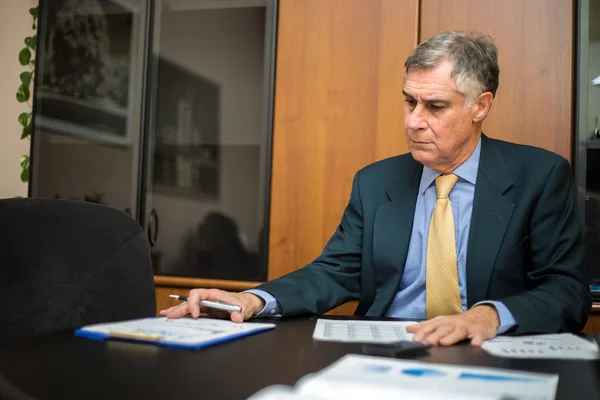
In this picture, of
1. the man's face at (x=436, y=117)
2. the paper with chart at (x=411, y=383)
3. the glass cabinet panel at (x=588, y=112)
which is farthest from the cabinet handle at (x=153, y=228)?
the paper with chart at (x=411, y=383)

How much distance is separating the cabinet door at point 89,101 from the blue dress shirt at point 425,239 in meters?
1.45

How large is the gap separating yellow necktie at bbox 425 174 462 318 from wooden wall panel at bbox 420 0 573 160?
0.77 metres

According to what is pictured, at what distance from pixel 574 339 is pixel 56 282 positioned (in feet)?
3.50

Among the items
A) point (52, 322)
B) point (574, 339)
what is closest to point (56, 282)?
point (52, 322)

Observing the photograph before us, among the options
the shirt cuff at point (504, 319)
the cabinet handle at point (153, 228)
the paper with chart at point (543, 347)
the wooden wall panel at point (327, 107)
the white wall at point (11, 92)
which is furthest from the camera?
the white wall at point (11, 92)

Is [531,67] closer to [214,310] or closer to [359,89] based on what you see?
[359,89]

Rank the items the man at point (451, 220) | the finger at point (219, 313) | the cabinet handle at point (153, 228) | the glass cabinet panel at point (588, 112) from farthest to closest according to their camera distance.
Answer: the cabinet handle at point (153, 228), the glass cabinet panel at point (588, 112), the man at point (451, 220), the finger at point (219, 313)

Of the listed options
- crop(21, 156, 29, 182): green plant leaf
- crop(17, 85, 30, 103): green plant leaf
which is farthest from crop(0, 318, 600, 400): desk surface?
crop(17, 85, 30, 103): green plant leaf

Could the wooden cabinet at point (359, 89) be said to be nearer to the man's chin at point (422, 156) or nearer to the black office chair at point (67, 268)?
the man's chin at point (422, 156)

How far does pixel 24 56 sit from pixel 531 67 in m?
2.49

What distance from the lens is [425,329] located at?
3.52ft

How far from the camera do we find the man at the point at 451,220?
5.27 feet

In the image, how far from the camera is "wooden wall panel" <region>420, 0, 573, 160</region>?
88.9 inches

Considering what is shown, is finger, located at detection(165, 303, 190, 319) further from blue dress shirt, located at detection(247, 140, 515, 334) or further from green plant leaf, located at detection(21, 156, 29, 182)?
green plant leaf, located at detection(21, 156, 29, 182)
